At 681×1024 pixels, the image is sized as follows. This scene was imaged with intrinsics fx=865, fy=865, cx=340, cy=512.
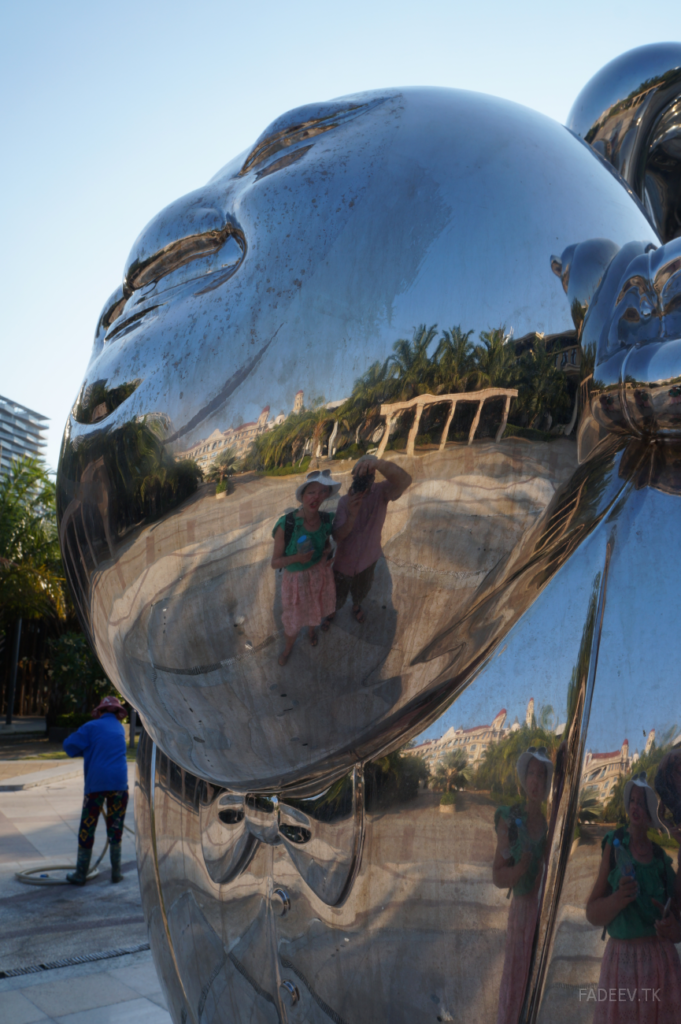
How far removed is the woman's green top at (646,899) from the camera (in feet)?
3.87

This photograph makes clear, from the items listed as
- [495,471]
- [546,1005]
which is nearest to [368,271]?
[495,471]

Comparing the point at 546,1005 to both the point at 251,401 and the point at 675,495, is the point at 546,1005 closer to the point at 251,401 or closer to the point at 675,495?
the point at 675,495

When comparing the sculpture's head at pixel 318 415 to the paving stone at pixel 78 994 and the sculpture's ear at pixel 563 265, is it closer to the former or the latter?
the sculpture's ear at pixel 563 265

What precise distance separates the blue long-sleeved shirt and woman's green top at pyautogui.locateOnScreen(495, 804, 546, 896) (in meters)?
4.85

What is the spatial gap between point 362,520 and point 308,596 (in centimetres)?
13

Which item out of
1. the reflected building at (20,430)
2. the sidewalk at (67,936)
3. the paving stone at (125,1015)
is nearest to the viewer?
the paving stone at (125,1015)

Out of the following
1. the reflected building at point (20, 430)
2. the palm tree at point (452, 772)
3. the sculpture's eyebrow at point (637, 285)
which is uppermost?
the reflected building at point (20, 430)

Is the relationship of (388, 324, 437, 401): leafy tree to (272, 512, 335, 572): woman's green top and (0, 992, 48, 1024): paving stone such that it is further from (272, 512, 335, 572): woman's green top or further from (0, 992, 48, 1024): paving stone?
(0, 992, 48, 1024): paving stone

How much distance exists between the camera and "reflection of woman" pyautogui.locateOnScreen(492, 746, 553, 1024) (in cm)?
125

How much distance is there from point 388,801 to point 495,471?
0.55 m

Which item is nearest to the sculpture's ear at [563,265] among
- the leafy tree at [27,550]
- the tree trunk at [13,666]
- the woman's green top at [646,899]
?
the woman's green top at [646,899]

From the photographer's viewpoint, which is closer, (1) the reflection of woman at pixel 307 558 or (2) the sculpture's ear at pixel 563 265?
(1) the reflection of woman at pixel 307 558

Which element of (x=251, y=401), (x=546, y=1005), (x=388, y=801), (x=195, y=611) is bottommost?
(x=546, y=1005)

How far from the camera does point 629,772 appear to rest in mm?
1220
